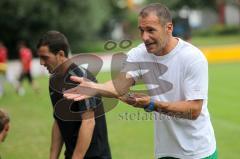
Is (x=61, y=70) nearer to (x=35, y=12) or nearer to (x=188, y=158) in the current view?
(x=188, y=158)

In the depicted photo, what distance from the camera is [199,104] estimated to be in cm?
392

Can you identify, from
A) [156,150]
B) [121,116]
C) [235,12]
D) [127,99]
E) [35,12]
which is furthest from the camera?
[235,12]

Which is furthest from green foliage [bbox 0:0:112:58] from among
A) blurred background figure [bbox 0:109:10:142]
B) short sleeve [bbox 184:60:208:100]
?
short sleeve [bbox 184:60:208:100]

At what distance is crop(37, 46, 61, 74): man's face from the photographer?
438cm

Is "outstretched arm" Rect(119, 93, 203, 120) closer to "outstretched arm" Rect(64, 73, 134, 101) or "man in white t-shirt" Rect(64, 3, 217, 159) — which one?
"man in white t-shirt" Rect(64, 3, 217, 159)

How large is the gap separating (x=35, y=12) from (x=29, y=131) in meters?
27.7

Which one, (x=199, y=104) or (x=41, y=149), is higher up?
(x=199, y=104)

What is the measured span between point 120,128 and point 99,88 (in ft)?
23.2

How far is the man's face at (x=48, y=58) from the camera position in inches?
172

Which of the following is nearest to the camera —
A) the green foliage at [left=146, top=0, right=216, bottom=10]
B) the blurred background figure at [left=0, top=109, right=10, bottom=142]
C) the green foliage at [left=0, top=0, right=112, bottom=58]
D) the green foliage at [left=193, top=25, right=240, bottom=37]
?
the blurred background figure at [left=0, top=109, right=10, bottom=142]

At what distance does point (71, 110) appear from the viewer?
174 inches

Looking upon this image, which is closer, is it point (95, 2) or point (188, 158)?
point (188, 158)

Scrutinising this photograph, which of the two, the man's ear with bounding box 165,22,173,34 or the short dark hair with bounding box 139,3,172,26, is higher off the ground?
the short dark hair with bounding box 139,3,172,26

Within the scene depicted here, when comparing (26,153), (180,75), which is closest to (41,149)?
(26,153)
